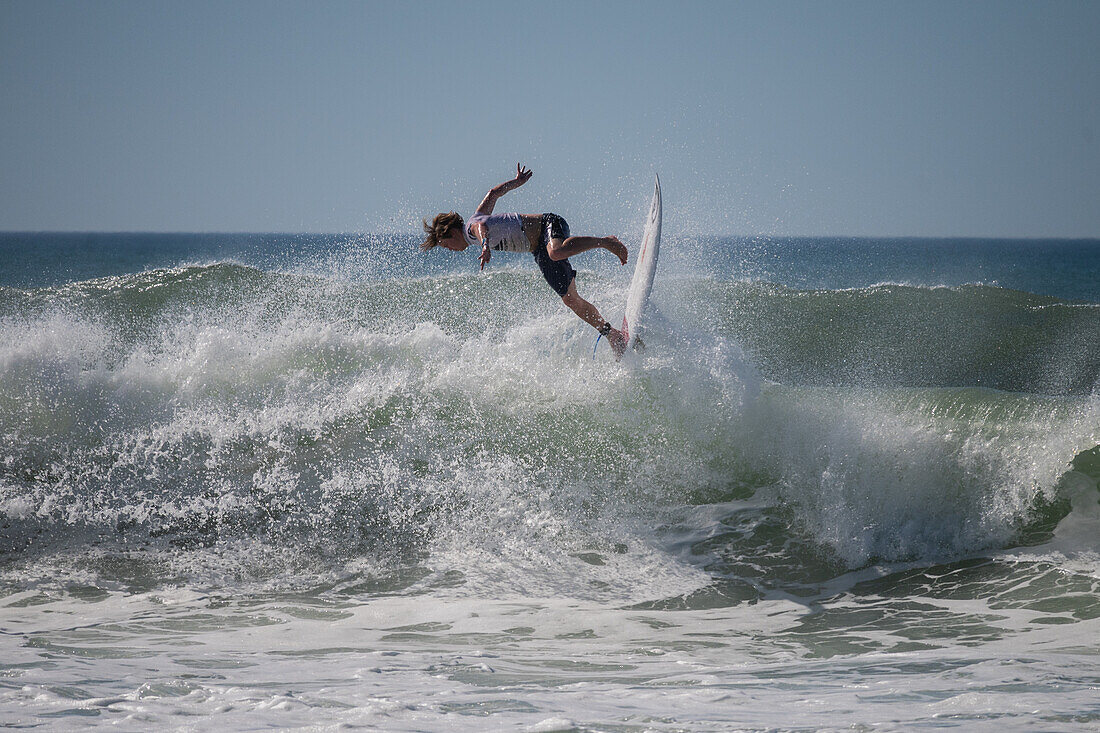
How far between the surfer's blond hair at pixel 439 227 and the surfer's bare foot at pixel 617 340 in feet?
5.18

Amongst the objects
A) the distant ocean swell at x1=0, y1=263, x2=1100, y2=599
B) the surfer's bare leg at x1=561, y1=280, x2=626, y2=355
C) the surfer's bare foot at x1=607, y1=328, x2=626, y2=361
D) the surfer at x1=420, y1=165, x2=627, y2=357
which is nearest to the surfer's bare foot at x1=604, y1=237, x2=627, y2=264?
the surfer at x1=420, y1=165, x2=627, y2=357

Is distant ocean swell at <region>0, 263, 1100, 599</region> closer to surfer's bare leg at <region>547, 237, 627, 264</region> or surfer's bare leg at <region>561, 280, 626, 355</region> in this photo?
surfer's bare leg at <region>561, 280, 626, 355</region>

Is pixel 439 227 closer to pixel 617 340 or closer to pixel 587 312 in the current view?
pixel 587 312

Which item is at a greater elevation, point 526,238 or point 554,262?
point 526,238

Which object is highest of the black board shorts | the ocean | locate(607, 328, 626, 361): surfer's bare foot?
the black board shorts

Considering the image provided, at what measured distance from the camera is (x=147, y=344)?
8.20m

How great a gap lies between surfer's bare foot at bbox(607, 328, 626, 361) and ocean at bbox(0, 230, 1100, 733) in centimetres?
31

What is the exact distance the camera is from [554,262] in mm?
6191

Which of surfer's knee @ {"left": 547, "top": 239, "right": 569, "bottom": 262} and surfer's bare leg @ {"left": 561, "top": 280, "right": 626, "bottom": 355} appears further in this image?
surfer's bare leg @ {"left": 561, "top": 280, "right": 626, "bottom": 355}

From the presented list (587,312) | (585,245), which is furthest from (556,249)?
(587,312)

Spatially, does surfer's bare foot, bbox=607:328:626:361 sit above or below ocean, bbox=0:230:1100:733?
above

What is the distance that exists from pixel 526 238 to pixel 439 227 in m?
0.71

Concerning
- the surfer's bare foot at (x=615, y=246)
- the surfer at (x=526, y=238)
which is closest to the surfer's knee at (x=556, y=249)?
the surfer at (x=526, y=238)

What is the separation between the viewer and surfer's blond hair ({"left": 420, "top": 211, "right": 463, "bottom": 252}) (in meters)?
5.66
